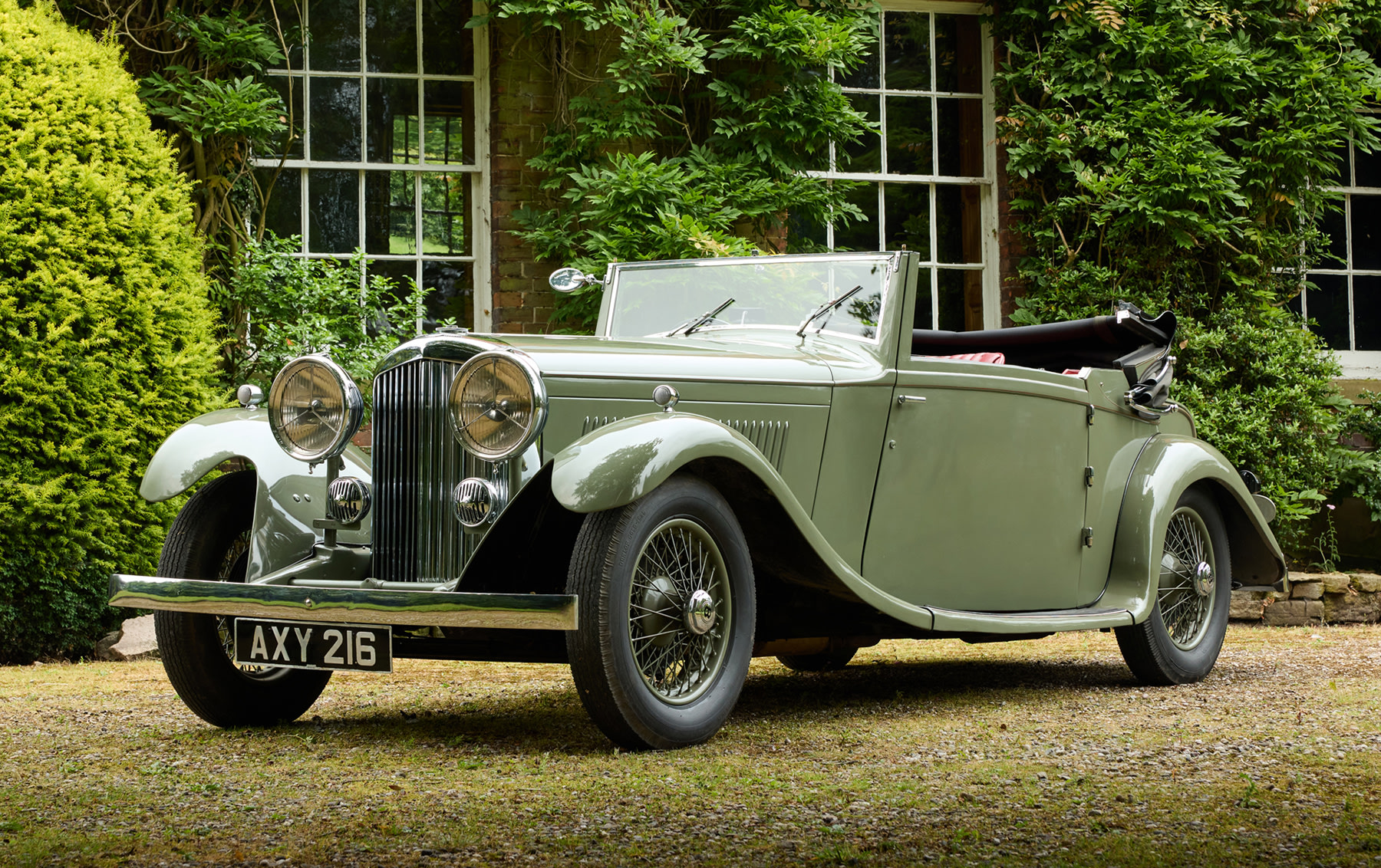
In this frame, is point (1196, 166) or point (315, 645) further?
point (1196, 166)

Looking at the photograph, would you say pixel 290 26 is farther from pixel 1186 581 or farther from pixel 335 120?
pixel 1186 581

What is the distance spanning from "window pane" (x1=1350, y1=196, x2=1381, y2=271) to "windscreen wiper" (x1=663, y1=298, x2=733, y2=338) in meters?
7.37

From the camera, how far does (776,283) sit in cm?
470

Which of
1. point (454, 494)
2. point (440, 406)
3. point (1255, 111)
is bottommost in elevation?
point (454, 494)

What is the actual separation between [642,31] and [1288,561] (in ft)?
17.5

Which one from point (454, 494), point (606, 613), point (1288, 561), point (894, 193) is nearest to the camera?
point (606, 613)

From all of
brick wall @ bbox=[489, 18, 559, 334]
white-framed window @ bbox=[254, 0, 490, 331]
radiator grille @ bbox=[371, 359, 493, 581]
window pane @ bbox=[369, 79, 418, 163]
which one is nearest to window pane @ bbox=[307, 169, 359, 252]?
white-framed window @ bbox=[254, 0, 490, 331]

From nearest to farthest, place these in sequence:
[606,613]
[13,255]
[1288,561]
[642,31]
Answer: [606,613] → [13,255] → [642,31] → [1288,561]

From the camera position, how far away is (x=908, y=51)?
952 centimetres

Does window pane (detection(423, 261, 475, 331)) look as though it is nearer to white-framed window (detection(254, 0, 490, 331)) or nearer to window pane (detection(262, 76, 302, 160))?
white-framed window (detection(254, 0, 490, 331))

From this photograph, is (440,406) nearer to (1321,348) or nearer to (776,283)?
(776,283)

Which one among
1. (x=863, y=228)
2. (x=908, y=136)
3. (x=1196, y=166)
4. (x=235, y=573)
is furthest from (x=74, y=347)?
(x=1196, y=166)


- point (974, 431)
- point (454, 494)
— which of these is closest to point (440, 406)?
point (454, 494)

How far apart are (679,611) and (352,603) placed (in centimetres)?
82
